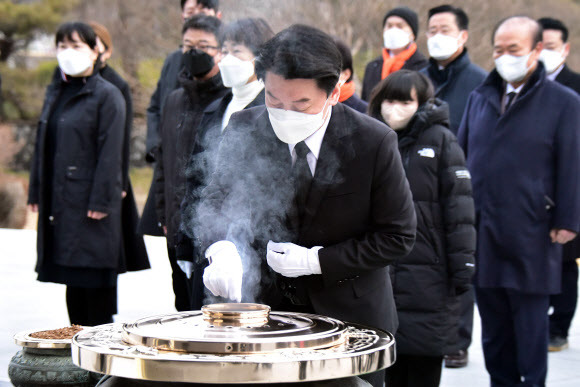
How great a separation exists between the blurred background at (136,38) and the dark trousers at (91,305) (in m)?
8.27

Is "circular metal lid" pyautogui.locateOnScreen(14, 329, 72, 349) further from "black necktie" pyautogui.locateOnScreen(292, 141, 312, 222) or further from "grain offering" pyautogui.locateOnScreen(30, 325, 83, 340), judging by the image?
"black necktie" pyautogui.locateOnScreen(292, 141, 312, 222)

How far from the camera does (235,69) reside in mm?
3945

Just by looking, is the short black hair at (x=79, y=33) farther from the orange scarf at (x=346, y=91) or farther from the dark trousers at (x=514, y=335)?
the dark trousers at (x=514, y=335)

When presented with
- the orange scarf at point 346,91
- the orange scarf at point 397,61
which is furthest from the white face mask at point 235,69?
the orange scarf at point 397,61

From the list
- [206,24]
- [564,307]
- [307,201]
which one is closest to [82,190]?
[206,24]

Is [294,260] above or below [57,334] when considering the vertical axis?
above

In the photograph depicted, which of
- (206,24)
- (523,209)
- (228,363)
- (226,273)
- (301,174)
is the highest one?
(206,24)

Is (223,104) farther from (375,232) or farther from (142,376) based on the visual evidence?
(142,376)

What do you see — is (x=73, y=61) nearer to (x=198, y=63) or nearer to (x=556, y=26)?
(x=198, y=63)

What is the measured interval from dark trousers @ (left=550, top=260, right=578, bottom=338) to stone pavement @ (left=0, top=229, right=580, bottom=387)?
15 centimetres

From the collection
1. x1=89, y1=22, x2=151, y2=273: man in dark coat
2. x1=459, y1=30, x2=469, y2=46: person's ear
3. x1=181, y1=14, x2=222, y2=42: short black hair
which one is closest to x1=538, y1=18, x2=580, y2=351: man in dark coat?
x1=459, y1=30, x2=469, y2=46: person's ear

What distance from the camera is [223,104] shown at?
13.8 ft

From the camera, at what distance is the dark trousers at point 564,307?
5844 millimetres

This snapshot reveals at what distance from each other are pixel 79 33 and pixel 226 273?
339 cm
